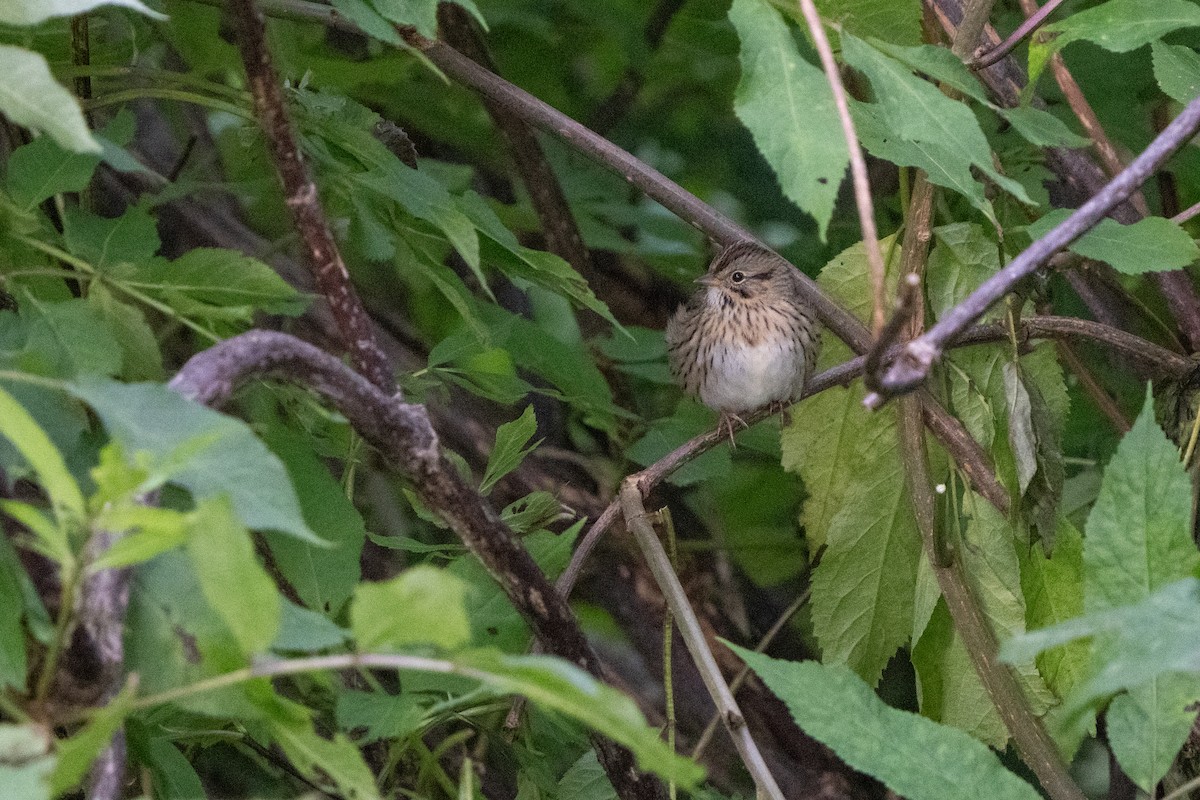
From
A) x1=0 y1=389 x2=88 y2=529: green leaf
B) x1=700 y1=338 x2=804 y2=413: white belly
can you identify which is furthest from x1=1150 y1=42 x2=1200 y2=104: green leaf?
x1=700 y1=338 x2=804 y2=413: white belly

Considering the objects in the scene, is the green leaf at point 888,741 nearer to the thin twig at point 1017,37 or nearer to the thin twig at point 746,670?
the thin twig at point 746,670

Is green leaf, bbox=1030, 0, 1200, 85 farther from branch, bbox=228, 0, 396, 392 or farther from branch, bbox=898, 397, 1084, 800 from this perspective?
branch, bbox=228, 0, 396, 392

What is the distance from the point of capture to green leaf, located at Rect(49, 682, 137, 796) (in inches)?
43.9

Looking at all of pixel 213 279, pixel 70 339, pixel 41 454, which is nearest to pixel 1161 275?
pixel 213 279

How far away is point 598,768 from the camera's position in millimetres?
2426

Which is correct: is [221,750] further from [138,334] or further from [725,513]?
[725,513]

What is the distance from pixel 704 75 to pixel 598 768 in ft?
9.00

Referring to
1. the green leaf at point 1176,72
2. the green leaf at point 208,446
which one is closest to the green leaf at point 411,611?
the green leaf at point 208,446

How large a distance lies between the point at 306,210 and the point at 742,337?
2958mm

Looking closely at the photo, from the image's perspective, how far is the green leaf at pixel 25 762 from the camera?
104cm

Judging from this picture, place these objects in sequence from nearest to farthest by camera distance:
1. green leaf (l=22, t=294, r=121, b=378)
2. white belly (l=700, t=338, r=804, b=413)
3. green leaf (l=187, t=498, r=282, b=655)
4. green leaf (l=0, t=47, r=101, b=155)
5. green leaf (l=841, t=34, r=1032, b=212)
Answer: green leaf (l=187, t=498, r=282, b=655)
green leaf (l=0, t=47, r=101, b=155)
green leaf (l=22, t=294, r=121, b=378)
green leaf (l=841, t=34, r=1032, b=212)
white belly (l=700, t=338, r=804, b=413)

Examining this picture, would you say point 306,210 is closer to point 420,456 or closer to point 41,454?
point 420,456

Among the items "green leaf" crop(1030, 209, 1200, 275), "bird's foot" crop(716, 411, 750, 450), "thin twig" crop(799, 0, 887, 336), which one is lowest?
"bird's foot" crop(716, 411, 750, 450)

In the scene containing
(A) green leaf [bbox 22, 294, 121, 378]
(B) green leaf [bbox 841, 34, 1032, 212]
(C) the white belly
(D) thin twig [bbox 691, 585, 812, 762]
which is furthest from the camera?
(C) the white belly
